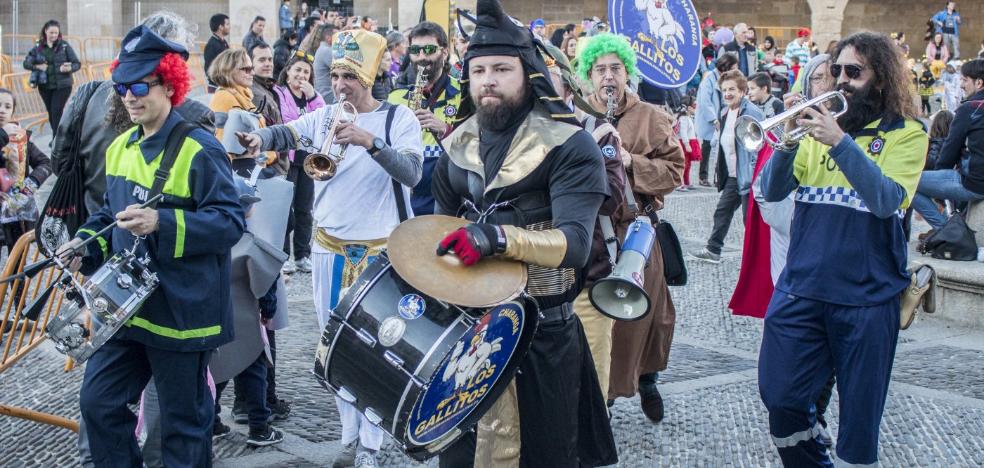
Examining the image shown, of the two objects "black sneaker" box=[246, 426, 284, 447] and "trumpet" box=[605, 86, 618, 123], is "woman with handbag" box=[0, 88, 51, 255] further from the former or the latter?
"trumpet" box=[605, 86, 618, 123]

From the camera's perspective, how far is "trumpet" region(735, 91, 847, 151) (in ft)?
12.8

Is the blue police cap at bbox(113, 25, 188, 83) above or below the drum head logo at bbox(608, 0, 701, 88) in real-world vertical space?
below

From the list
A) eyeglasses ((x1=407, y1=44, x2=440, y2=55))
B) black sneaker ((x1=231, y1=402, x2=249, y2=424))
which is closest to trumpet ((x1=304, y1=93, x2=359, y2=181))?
black sneaker ((x1=231, y1=402, x2=249, y2=424))

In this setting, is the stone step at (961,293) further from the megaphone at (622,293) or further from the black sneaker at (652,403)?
the megaphone at (622,293)

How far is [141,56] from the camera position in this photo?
4047mm

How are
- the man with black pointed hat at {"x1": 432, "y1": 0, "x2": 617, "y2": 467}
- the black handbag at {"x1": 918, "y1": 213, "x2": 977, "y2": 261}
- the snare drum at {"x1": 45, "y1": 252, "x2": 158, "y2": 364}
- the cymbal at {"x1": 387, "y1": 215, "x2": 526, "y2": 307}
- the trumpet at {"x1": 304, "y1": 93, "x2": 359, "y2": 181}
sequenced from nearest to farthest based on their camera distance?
the cymbal at {"x1": 387, "y1": 215, "x2": 526, "y2": 307} < the man with black pointed hat at {"x1": 432, "y1": 0, "x2": 617, "y2": 467} < the snare drum at {"x1": 45, "y1": 252, "x2": 158, "y2": 364} < the trumpet at {"x1": 304, "y1": 93, "x2": 359, "y2": 181} < the black handbag at {"x1": 918, "y1": 213, "x2": 977, "y2": 261}

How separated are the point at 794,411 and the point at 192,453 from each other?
2145mm

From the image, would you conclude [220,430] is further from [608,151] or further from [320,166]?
[608,151]

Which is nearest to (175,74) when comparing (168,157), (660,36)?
(168,157)

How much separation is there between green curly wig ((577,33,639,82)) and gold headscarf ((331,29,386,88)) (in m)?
1.12

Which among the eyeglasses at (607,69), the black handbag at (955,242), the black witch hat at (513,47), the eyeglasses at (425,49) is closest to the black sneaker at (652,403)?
the eyeglasses at (607,69)

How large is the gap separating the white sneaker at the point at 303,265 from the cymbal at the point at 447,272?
659cm

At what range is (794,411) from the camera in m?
4.13

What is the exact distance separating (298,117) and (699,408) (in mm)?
4169
